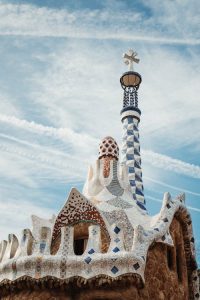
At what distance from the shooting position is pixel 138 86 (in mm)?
12906

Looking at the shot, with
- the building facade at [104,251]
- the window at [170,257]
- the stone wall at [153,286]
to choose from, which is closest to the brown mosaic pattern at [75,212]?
the building facade at [104,251]

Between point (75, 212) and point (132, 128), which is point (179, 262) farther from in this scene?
point (132, 128)

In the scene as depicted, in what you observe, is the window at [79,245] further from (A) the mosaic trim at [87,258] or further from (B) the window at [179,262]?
(B) the window at [179,262]

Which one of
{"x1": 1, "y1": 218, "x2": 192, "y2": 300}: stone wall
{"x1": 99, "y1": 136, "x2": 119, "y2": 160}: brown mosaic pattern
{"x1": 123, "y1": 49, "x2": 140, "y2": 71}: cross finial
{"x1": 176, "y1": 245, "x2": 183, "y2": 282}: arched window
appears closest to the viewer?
{"x1": 1, "y1": 218, "x2": 192, "y2": 300}: stone wall

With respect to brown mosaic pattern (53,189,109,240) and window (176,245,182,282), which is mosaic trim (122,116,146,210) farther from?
brown mosaic pattern (53,189,109,240)

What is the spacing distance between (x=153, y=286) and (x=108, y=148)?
3.50m

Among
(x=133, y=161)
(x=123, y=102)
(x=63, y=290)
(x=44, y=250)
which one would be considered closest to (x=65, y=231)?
(x=44, y=250)

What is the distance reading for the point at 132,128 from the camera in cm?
1166

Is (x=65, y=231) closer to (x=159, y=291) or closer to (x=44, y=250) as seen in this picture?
(x=44, y=250)

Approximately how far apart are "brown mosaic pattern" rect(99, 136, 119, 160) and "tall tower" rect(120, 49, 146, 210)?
1.08 metres

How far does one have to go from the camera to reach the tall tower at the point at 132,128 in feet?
34.6

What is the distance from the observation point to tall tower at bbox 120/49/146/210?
10.5m

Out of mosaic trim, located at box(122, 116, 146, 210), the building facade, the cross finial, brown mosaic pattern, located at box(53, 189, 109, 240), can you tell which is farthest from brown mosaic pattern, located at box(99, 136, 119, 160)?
the cross finial

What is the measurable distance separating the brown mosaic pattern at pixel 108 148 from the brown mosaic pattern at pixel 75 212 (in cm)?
211
